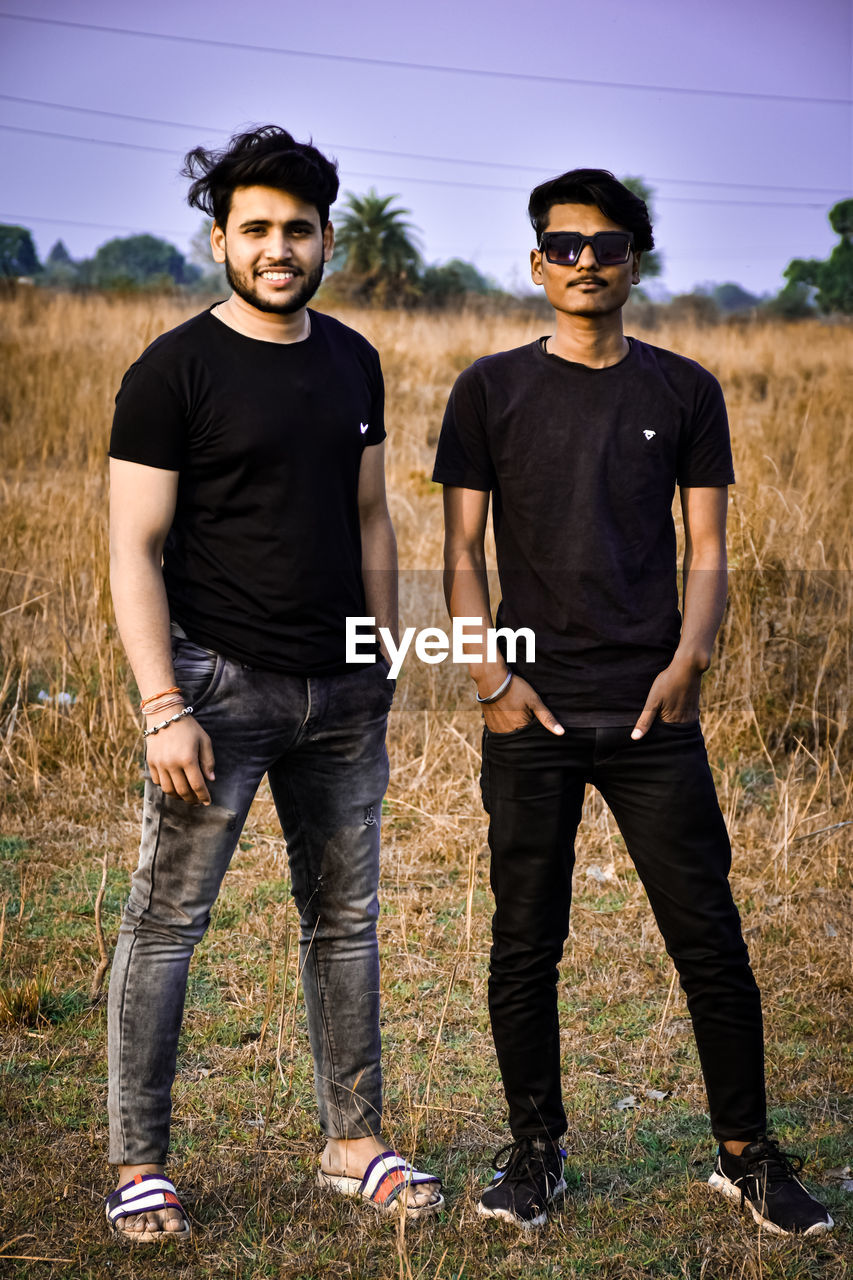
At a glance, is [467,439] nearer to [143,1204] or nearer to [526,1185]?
[526,1185]

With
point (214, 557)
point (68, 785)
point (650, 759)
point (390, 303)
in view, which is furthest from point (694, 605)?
point (390, 303)

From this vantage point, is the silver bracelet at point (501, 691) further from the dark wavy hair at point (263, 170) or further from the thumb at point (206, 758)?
the dark wavy hair at point (263, 170)

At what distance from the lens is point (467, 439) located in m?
2.49

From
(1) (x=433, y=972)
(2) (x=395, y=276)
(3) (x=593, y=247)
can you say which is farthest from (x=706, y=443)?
(2) (x=395, y=276)

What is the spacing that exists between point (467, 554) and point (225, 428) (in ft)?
1.90

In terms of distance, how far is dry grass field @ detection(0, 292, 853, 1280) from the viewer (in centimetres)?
247

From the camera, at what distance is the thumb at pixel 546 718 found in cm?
240

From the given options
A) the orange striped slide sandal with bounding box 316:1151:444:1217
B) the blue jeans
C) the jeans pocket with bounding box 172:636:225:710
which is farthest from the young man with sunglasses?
the jeans pocket with bounding box 172:636:225:710

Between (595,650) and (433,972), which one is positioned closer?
(595,650)

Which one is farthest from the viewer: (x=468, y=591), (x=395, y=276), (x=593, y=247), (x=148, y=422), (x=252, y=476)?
(x=395, y=276)

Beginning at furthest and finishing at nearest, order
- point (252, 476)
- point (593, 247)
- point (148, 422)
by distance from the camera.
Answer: point (593, 247) → point (252, 476) → point (148, 422)

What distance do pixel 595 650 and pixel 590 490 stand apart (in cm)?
32

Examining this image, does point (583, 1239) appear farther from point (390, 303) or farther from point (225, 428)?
point (390, 303)

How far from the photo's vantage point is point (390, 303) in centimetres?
1906
